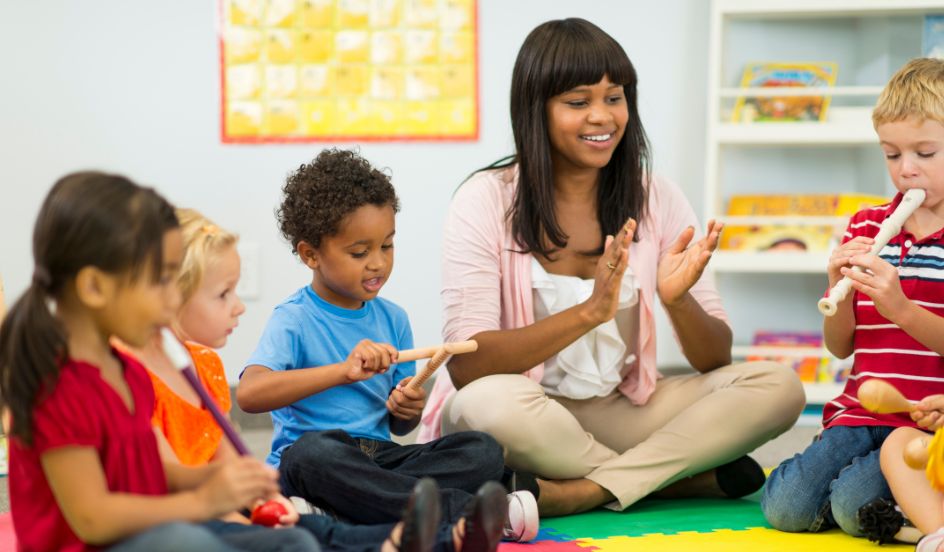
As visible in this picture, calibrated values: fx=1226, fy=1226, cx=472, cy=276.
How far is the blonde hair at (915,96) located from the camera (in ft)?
5.08

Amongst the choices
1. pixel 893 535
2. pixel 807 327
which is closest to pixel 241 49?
pixel 807 327

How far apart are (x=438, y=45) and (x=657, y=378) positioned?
107cm

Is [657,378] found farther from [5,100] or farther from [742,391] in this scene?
[5,100]

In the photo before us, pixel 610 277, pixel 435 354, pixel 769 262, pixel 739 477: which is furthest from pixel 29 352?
pixel 769 262

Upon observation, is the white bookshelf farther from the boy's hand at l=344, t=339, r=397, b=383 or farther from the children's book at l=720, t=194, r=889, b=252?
the boy's hand at l=344, t=339, r=397, b=383

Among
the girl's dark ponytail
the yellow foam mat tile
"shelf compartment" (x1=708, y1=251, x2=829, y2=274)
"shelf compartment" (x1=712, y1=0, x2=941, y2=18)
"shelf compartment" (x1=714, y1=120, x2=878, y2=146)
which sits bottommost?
the yellow foam mat tile

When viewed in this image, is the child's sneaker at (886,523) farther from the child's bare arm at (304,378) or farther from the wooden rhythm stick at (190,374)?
the wooden rhythm stick at (190,374)

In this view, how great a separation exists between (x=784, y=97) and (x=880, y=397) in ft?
4.57

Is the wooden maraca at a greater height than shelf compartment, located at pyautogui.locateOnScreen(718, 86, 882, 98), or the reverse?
shelf compartment, located at pyautogui.locateOnScreen(718, 86, 882, 98)

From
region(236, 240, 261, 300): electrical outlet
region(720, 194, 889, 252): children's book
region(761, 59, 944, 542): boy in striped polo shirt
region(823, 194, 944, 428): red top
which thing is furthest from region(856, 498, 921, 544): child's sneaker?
region(236, 240, 261, 300): electrical outlet

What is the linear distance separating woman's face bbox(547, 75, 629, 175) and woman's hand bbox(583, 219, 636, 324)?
207mm

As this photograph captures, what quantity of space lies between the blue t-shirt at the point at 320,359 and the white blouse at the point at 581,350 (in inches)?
11.2

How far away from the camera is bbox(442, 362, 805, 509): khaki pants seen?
168cm

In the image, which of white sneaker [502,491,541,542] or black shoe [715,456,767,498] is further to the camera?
black shoe [715,456,767,498]
